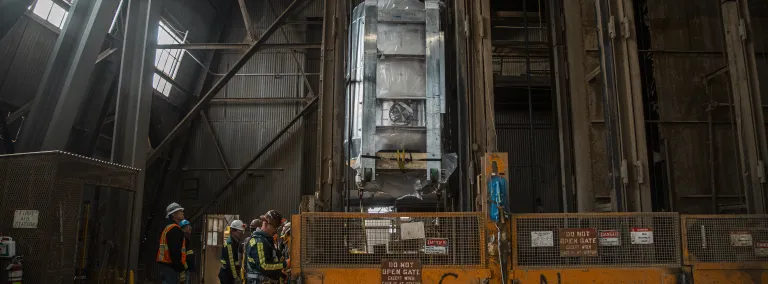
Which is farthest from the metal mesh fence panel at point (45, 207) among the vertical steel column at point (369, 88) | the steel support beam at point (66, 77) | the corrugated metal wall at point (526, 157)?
the corrugated metal wall at point (526, 157)

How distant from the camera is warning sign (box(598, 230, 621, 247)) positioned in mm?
6379

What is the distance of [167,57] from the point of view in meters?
20.6

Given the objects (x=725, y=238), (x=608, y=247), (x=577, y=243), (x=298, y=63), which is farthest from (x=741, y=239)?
(x=298, y=63)

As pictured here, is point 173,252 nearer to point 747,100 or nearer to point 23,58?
point 23,58

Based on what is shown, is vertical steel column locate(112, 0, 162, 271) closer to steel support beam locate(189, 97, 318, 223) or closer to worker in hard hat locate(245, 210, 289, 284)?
worker in hard hat locate(245, 210, 289, 284)

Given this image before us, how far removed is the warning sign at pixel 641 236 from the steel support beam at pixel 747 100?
3.93 metres

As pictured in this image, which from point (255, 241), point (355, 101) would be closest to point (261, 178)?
point (355, 101)

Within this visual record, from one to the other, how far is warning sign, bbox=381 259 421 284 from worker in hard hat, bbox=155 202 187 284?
3.47 metres

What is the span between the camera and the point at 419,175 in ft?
30.2

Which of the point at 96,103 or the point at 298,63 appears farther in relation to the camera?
the point at 298,63

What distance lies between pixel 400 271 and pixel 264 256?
2.02 metres

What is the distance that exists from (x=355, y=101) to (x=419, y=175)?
5.36ft

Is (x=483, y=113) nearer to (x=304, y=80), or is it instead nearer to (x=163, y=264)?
(x=163, y=264)

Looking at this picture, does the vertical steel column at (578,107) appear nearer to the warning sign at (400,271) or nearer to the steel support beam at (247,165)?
the warning sign at (400,271)
